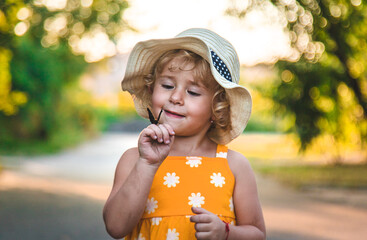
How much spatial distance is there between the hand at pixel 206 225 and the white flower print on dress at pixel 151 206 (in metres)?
0.24

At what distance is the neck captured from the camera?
6.89 feet

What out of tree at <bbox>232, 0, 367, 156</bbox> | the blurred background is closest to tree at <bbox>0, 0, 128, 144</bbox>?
the blurred background

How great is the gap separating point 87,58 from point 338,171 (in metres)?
9.51

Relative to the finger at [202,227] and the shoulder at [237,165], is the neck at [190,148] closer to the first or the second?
the shoulder at [237,165]

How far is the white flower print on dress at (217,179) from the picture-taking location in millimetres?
2004

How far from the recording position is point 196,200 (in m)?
1.96

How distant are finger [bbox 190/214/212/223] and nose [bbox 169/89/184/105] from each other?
0.48 meters

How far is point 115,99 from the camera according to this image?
3195 cm

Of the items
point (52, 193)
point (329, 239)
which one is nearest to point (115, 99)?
point (52, 193)

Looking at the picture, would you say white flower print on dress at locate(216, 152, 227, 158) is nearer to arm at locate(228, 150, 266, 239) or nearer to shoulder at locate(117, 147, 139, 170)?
arm at locate(228, 150, 266, 239)

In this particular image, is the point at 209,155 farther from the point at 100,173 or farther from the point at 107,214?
the point at 100,173

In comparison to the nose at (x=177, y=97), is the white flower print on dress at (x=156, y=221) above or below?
below

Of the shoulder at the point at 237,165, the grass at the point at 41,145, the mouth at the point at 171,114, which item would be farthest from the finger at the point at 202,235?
the grass at the point at 41,145

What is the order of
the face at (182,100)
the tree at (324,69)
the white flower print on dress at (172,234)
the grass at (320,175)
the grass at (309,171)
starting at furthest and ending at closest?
1. the grass at (309,171)
2. the grass at (320,175)
3. the tree at (324,69)
4. the face at (182,100)
5. the white flower print on dress at (172,234)
